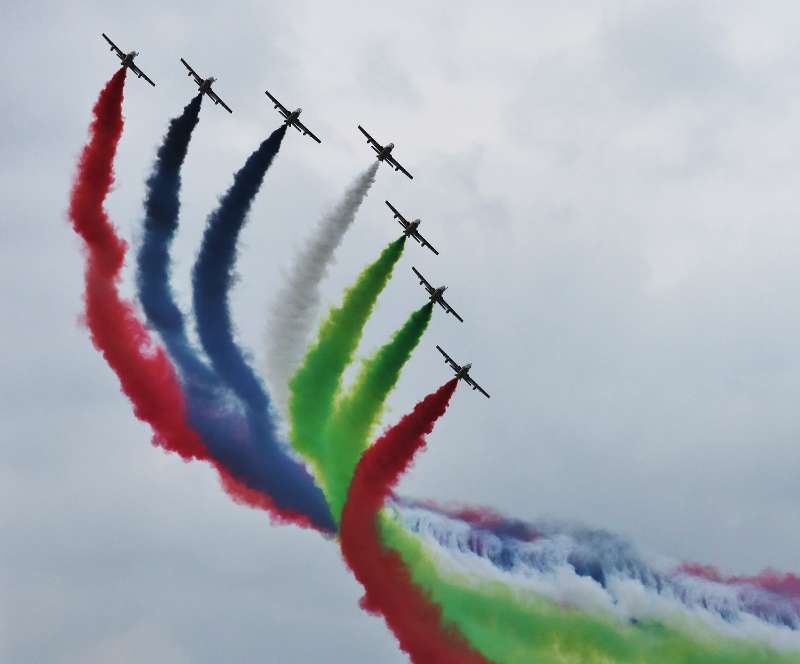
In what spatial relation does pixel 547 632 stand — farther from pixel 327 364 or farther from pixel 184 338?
pixel 184 338

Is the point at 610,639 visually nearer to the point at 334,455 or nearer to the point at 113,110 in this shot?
the point at 334,455

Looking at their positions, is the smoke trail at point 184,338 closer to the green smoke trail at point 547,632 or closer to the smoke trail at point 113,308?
the smoke trail at point 113,308

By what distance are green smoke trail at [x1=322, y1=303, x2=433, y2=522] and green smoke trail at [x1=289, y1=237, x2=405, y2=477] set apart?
29.7 inches

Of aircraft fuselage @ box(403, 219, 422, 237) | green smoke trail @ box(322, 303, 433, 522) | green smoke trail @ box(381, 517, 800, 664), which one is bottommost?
green smoke trail @ box(381, 517, 800, 664)

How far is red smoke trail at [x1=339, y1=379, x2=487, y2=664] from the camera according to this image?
6631 cm

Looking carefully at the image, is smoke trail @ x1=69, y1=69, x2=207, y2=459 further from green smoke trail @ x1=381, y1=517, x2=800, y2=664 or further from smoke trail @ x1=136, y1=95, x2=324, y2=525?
green smoke trail @ x1=381, y1=517, x2=800, y2=664

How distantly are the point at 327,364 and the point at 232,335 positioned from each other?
486cm

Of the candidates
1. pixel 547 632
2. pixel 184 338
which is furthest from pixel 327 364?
pixel 547 632

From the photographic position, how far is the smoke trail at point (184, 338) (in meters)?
70.8

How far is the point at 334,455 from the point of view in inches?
2736

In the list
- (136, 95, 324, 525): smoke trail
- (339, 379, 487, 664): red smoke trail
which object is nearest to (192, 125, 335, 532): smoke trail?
(136, 95, 324, 525): smoke trail

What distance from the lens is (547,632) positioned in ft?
221

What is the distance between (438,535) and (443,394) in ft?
22.1

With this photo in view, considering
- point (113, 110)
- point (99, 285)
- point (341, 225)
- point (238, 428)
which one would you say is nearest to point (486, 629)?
point (238, 428)
